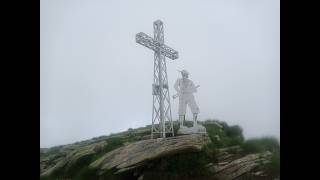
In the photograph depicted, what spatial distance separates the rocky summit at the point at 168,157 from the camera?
493 centimetres

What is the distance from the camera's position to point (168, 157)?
5051mm

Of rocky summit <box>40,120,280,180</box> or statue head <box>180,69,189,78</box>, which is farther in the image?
statue head <box>180,69,189,78</box>

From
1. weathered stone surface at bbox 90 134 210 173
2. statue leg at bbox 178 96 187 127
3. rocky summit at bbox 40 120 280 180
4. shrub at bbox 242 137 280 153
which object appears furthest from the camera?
statue leg at bbox 178 96 187 127

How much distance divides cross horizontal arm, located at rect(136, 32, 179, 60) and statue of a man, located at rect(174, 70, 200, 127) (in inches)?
8.8

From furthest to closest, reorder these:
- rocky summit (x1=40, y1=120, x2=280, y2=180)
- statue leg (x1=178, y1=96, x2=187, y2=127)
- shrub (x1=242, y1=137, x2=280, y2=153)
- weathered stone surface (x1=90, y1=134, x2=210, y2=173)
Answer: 1. statue leg (x1=178, y1=96, x2=187, y2=127)
2. weathered stone surface (x1=90, y1=134, x2=210, y2=173)
3. rocky summit (x1=40, y1=120, x2=280, y2=180)
4. shrub (x1=242, y1=137, x2=280, y2=153)

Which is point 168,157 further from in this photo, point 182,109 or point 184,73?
point 184,73

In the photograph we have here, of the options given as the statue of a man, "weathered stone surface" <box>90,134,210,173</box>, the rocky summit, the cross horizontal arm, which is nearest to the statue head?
the statue of a man

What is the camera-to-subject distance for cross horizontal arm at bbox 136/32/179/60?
17.0ft

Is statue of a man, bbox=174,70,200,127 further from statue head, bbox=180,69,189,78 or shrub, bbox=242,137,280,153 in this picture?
shrub, bbox=242,137,280,153

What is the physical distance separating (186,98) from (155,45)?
0.69 m
